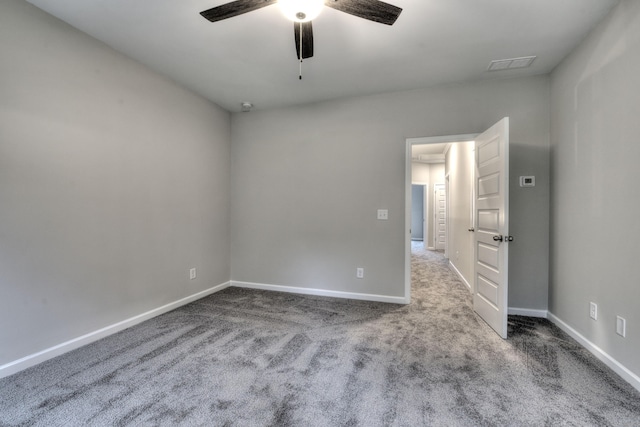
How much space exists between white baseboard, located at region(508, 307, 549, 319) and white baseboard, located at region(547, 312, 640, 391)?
0.19 m

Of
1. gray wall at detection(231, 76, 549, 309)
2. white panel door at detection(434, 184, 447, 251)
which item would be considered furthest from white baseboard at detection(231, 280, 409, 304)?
white panel door at detection(434, 184, 447, 251)

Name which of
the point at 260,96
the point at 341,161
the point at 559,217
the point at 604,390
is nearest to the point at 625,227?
the point at 559,217

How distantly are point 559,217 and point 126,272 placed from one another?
417 cm

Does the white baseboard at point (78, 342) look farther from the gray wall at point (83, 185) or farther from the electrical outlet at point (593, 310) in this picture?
the electrical outlet at point (593, 310)

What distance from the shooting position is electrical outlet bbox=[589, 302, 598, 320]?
211 cm

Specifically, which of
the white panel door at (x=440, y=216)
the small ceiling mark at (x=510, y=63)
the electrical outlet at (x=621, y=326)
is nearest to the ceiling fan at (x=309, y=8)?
the small ceiling mark at (x=510, y=63)

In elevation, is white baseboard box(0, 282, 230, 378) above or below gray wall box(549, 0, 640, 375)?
below

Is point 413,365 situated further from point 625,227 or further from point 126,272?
point 126,272

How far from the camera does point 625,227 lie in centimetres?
183

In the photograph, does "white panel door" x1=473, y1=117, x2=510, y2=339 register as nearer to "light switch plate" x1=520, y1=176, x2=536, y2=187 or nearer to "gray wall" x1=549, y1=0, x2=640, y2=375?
"light switch plate" x1=520, y1=176, x2=536, y2=187

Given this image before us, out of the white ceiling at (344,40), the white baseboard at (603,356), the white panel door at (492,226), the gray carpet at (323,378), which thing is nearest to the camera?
the gray carpet at (323,378)

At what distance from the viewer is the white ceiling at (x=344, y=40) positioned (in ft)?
6.53

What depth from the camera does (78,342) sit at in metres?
2.23

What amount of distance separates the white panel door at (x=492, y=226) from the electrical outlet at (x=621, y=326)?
658 mm
